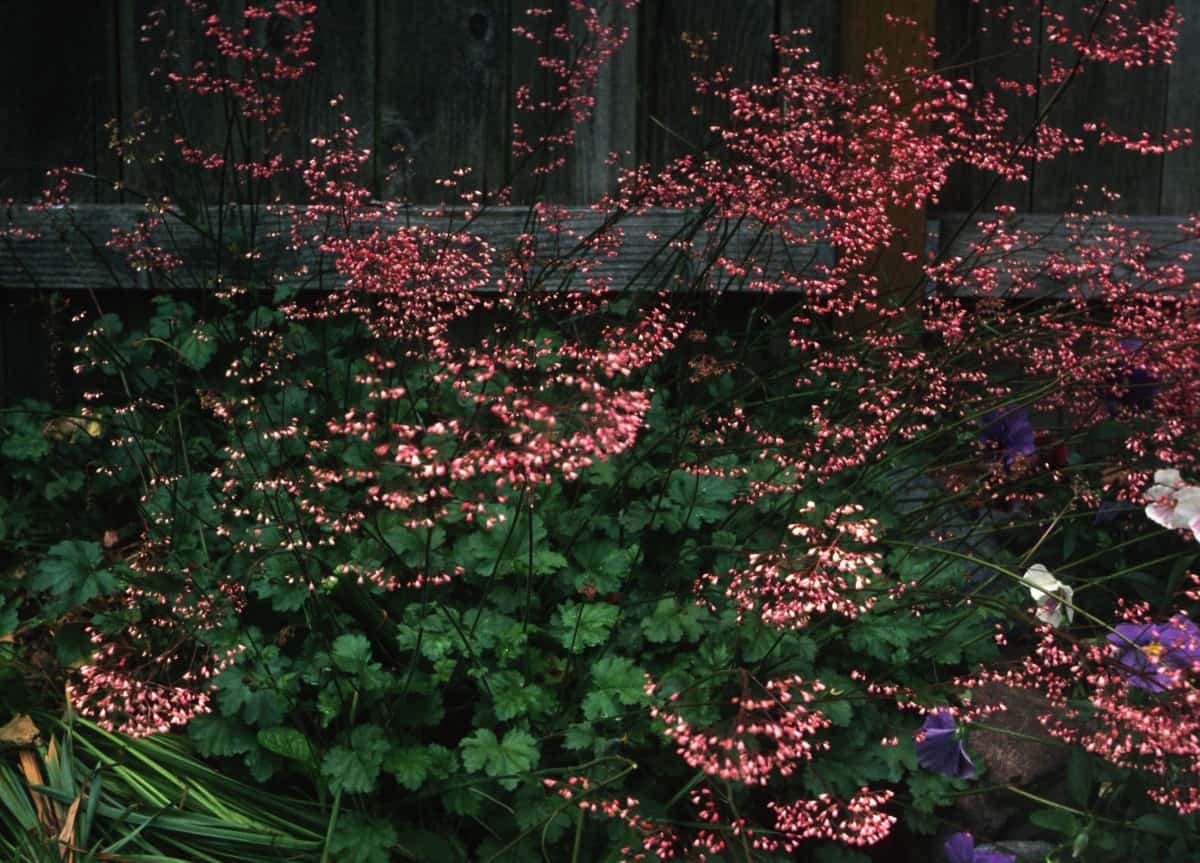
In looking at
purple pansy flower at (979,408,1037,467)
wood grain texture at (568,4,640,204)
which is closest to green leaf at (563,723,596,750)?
purple pansy flower at (979,408,1037,467)

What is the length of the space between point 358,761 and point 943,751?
3.48ft

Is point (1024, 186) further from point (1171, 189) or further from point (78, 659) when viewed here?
point (78, 659)

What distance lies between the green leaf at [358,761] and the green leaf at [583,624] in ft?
1.22

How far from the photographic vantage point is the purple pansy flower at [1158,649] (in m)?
1.96

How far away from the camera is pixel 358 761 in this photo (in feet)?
7.35

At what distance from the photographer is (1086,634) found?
3072mm

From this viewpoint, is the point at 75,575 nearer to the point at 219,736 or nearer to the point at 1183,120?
the point at 219,736

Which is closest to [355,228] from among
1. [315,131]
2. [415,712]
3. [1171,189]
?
[315,131]

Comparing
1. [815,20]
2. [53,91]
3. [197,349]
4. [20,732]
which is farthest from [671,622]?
[53,91]

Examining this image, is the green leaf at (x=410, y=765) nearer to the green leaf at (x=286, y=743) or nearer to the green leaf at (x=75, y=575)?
the green leaf at (x=286, y=743)

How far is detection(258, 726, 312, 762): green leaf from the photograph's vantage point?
2359 millimetres

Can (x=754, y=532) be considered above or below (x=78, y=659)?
above

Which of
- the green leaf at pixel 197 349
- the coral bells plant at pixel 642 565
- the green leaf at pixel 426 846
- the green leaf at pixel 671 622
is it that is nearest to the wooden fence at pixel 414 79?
the coral bells plant at pixel 642 565

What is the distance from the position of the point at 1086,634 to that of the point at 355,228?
7.18 ft
